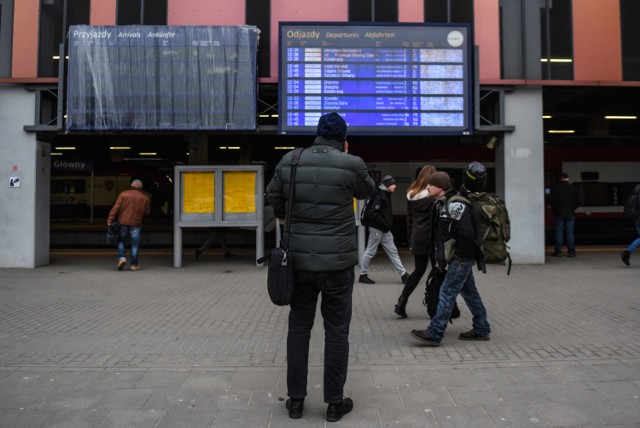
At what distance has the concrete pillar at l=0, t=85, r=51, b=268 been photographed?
10.5m

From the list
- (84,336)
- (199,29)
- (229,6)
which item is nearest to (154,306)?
(84,336)

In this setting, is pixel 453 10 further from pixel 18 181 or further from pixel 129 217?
pixel 18 181

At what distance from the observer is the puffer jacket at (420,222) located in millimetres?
5992

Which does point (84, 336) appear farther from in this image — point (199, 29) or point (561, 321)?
point (199, 29)

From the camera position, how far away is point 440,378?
416 cm

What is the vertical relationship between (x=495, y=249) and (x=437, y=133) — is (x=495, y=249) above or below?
below

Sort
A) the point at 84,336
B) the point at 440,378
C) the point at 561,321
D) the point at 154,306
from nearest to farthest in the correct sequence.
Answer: the point at 440,378 < the point at 84,336 < the point at 561,321 < the point at 154,306

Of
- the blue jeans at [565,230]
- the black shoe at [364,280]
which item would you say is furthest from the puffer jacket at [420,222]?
the blue jeans at [565,230]

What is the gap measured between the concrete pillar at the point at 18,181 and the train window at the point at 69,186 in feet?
37.6

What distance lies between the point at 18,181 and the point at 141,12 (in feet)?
13.6

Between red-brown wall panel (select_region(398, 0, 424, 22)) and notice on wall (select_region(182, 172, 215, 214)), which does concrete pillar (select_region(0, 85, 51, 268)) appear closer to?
notice on wall (select_region(182, 172, 215, 214))

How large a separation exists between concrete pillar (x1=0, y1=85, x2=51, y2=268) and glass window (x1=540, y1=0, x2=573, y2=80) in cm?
1034

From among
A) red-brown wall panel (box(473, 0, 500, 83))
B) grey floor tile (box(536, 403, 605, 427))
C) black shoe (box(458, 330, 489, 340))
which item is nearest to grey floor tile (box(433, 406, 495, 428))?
grey floor tile (box(536, 403, 605, 427))

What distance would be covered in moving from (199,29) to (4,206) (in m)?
5.22
